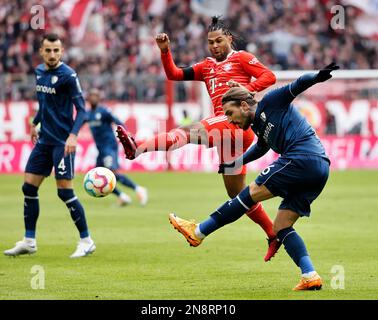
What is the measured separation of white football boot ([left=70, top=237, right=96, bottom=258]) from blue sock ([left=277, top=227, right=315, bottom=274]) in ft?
10.9

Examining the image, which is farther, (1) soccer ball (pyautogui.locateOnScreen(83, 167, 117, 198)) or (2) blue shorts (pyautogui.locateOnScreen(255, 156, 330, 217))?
(1) soccer ball (pyautogui.locateOnScreen(83, 167, 117, 198))

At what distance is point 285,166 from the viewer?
876 cm

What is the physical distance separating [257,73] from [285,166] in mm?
2451

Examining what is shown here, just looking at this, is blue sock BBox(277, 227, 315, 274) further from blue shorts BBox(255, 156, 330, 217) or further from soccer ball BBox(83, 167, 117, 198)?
soccer ball BBox(83, 167, 117, 198)

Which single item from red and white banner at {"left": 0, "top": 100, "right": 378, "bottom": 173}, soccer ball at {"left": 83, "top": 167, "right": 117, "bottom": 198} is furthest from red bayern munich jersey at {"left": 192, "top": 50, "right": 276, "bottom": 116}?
red and white banner at {"left": 0, "top": 100, "right": 378, "bottom": 173}

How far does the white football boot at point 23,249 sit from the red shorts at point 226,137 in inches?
106

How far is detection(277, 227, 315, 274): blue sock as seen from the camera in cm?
885

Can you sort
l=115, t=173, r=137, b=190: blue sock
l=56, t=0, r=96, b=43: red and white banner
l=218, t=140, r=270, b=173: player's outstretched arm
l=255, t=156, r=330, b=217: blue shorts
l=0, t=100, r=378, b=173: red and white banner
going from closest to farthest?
l=255, t=156, r=330, b=217: blue shorts, l=218, t=140, r=270, b=173: player's outstretched arm, l=115, t=173, r=137, b=190: blue sock, l=0, t=100, r=378, b=173: red and white banner, l=56, t=0, r=96, b=43: red and white banner

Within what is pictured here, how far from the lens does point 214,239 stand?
1338 centimetres

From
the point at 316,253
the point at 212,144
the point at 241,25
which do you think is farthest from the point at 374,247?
the point at 241,25

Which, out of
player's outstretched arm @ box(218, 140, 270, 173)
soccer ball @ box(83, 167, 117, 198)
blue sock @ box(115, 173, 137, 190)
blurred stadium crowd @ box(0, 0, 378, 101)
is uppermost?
blurred stadium crowd @ box(0, 0, 378, 101)

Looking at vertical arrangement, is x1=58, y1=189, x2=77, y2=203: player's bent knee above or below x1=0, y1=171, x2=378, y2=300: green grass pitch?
above

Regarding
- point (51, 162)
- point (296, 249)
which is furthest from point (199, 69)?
point (296, 249)

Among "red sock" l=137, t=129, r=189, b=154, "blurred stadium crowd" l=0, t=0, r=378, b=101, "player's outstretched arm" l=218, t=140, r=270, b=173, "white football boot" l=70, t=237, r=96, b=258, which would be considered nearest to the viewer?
"player's outstretched arm" l=218, t=140, r=270, b=173
